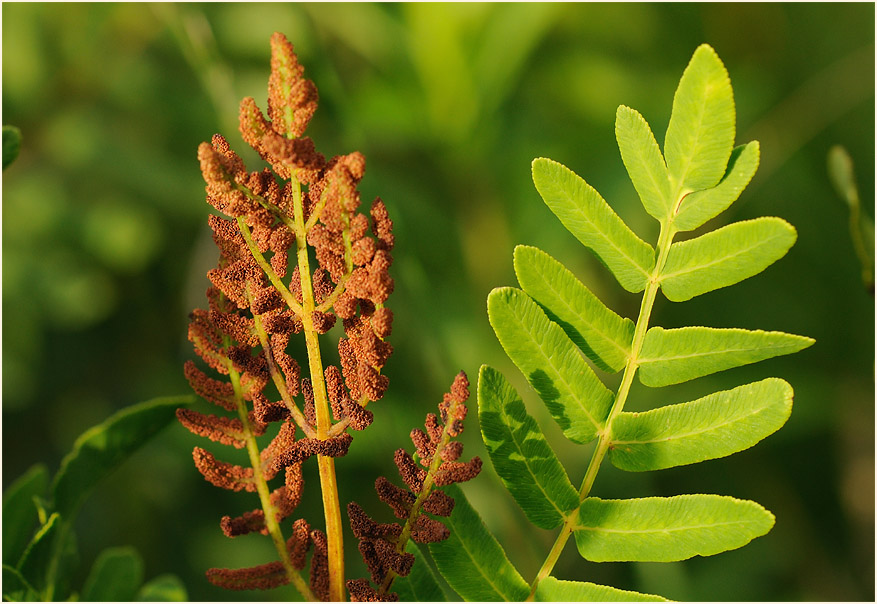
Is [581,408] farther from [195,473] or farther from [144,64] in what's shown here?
[144,64]

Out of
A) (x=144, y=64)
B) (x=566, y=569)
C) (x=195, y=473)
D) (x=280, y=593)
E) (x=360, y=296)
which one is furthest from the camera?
(x=144, y=64)

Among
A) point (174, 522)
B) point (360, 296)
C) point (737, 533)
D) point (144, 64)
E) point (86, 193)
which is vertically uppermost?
point (144, 64)

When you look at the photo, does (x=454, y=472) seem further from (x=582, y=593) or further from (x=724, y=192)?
(x=724, y=192)

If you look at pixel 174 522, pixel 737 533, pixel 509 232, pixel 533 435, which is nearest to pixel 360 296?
pixel 533 435

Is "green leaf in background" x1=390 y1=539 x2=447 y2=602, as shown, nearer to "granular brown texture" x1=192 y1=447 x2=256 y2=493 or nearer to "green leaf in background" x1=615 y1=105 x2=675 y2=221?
"granular brown texture" x1=192 y1=447 x2=256 y2=493

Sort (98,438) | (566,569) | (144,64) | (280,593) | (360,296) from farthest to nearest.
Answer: (144,64), (280,593), (566,569), (98,438), (360,296)

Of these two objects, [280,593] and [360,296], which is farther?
[280,593]

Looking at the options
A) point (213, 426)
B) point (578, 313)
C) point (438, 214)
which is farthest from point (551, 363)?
point (438, 214)

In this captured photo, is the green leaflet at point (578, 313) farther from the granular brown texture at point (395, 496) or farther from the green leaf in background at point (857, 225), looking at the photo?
the green leaf in background at point (857, 225)
